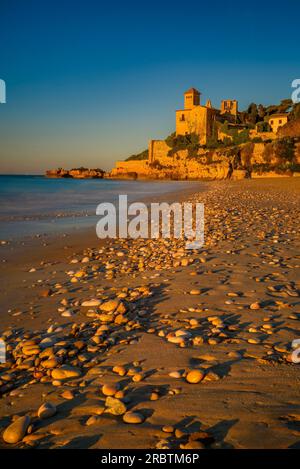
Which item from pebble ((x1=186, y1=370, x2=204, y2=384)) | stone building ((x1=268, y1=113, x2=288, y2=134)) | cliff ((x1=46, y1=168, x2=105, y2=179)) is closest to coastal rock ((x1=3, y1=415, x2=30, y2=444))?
pebble ((x1=186, y1=370, x2=204, y2=384))

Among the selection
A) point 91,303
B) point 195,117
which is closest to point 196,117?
point 195,117

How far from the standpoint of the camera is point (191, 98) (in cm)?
8738

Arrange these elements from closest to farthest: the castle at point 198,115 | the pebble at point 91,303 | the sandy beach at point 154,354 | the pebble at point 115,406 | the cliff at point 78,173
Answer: the sandy beach at point 154,354 < the pebble at point 115,406 < the pebble at point 91,303 < the castle at point 198,115 < the cliff at point 78,173

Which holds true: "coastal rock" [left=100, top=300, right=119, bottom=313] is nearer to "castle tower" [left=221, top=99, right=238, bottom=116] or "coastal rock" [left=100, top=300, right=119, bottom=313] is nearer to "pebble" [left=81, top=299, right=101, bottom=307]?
"pebble" [left=81, top=299, right=101, bottom=307]

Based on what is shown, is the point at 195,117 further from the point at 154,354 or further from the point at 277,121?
the point at 154,354

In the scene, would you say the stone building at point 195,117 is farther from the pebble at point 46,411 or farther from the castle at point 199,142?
the pebble at point 46,411

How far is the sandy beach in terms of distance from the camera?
2.13m

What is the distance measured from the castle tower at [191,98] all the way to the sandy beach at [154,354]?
88150 mm

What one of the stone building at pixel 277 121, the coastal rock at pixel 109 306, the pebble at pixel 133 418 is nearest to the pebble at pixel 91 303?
the coastal rock at pixel 109 306

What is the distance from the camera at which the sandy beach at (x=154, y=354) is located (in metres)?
2.13

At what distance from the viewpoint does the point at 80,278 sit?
5.95 metres

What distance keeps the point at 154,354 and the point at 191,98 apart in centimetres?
9236
